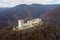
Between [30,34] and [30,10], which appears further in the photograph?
[30,10]

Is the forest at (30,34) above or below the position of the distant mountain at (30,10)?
below

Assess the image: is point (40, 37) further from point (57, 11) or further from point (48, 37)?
point (57, 11)

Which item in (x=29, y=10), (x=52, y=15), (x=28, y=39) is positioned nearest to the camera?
(x=28, y=39)

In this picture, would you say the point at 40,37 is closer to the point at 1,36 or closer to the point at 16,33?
the point at 16,33

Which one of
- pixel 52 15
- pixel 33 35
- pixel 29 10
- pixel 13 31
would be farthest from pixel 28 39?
pixel 29 10

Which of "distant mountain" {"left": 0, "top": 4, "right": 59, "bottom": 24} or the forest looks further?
"distant mountain" {"left": 0, "top": 4, "right": 59, "bottom": 24}

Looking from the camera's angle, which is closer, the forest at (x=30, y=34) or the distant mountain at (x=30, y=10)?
the forest at (x=30, y=34)

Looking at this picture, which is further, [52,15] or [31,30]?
[52,15]

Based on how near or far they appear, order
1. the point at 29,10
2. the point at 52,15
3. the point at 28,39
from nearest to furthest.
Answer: the point at 28,39 → the point at 52,15 → the point at 29,10

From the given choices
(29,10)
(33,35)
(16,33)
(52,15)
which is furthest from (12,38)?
(29,10)

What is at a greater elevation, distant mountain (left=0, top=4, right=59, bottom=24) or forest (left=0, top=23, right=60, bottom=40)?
distant mountain (left=0, top=4, right=59, bottom=24)

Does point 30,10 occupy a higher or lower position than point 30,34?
higher
